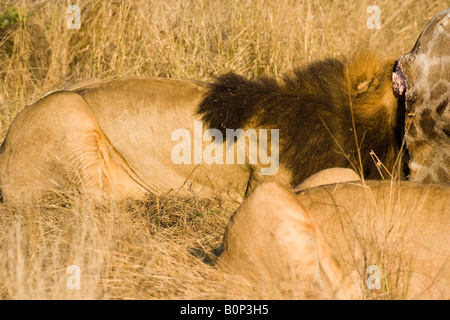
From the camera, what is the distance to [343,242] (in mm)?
3633

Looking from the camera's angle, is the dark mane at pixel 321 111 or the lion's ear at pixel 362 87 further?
the lion's ear at pixel 362 87

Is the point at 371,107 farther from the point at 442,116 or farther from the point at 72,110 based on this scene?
the point at 72,110

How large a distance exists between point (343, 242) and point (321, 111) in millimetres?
1517

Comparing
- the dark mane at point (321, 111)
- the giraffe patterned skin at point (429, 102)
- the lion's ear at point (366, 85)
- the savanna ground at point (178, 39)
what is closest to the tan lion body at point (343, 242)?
the giraffe patterned skin at point (429, 102)

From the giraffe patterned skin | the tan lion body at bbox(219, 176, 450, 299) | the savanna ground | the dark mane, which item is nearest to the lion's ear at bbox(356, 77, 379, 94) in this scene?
the dark mane

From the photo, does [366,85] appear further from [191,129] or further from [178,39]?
[178,39]

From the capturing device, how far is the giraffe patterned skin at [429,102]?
4.28 metres

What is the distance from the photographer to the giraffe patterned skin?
4.28 metres

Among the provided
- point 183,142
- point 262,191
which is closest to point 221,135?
point 183,142

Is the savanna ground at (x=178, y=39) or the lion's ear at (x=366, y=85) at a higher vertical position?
the savanna ground at (x=178, y=39)

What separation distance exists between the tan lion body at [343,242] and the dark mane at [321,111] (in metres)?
1.05

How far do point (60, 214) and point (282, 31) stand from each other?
3640mm

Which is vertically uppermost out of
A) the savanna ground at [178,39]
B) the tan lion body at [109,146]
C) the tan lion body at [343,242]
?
the savanna ground at [178,39]

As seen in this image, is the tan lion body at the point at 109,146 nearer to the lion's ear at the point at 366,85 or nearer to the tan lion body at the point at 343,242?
the lion's ear at the point at 366,85
